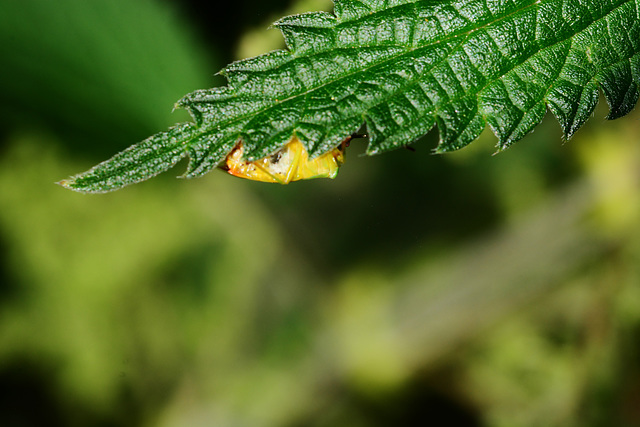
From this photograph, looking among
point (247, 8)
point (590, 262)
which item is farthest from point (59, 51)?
point (590, 262)

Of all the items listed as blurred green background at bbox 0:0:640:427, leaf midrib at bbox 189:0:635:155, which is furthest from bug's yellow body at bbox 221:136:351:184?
blurred green background at bbox 0:0:640:427

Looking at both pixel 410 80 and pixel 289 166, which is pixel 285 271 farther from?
pixel 410 80

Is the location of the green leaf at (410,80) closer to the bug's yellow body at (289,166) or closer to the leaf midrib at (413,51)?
the leaf midrib at (413,51)

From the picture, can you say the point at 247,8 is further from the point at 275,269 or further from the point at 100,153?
the point at 275,269

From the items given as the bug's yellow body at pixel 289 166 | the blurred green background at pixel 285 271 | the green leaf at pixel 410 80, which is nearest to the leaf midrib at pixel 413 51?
the green leaf at pixel 410 80

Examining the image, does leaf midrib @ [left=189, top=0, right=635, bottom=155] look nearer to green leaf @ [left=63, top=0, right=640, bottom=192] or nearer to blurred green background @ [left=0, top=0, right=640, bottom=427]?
green leaf @ [left=63, top=0, right=640, bottom=192]

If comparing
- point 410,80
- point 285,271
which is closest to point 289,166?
point 410,80
